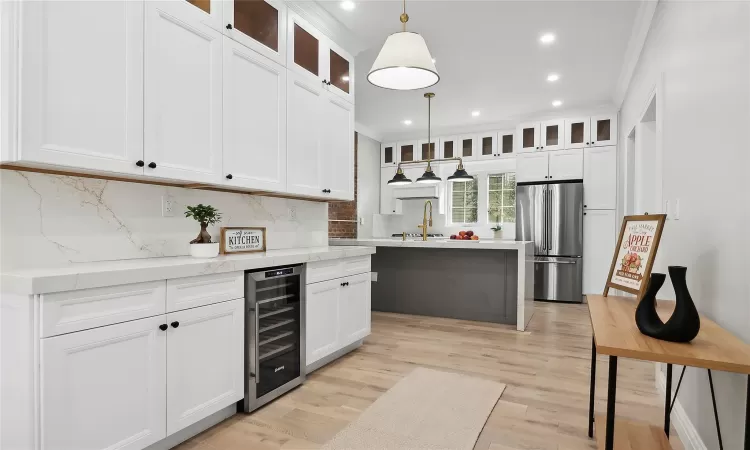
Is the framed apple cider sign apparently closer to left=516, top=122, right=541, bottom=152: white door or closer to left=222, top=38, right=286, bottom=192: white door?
left=222, top=38, right=286, bottom=192: white door

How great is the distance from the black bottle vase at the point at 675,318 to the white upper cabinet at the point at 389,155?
640 cm

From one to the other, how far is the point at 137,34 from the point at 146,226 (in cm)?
100

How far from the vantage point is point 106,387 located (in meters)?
1.68

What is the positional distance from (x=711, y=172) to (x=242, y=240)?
2.68 meters

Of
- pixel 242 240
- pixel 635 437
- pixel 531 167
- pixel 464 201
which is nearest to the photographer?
pixel 635 437

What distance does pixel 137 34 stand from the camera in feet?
6.64

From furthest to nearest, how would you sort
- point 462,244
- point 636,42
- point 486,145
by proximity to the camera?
point 486,145, point 462,244, point 636,42

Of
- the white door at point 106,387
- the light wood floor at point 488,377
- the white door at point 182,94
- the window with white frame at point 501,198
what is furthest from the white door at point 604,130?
the white door at point 106,387

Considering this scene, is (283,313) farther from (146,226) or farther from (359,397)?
(146,226)

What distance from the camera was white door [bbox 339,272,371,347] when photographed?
11.0 feet

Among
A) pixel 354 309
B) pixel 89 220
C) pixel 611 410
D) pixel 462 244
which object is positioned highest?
pixel 89 220

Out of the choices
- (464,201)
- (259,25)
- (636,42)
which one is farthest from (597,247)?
(259,25)

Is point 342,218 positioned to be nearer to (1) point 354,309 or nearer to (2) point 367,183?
(2) point 367,183

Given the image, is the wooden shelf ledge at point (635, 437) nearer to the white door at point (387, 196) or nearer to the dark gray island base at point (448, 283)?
the dark gray island base at point (448, 283)
